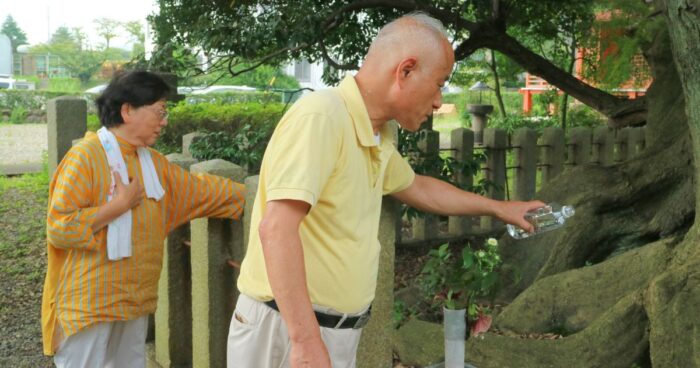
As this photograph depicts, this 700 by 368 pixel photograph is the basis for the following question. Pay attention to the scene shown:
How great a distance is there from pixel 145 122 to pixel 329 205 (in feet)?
4.50

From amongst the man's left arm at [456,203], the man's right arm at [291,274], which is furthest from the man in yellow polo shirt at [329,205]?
the man's left arm at [456,203]

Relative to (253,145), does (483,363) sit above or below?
below

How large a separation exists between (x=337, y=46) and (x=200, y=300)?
4.25 metres

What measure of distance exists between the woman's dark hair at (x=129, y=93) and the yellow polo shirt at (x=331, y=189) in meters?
1.13

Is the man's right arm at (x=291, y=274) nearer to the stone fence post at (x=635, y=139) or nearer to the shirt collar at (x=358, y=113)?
the shirt collar at (x=358, y=113)

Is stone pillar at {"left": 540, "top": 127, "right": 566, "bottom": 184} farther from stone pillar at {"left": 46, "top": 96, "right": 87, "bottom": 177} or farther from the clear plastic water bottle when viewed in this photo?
the clear plastic water bottle

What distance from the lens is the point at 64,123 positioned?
496 cm

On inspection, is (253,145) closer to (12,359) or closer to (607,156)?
(12,359)

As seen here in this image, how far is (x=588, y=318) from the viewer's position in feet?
13.8

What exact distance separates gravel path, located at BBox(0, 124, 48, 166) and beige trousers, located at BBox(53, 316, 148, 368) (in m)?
12.0

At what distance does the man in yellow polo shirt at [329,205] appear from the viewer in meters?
2.00

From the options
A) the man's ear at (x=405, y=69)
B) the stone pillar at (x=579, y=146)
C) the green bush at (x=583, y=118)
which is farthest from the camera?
the green bush at (x=583, y=118)

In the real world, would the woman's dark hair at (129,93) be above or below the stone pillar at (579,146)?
above

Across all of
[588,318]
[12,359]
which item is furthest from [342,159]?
[12,359]
